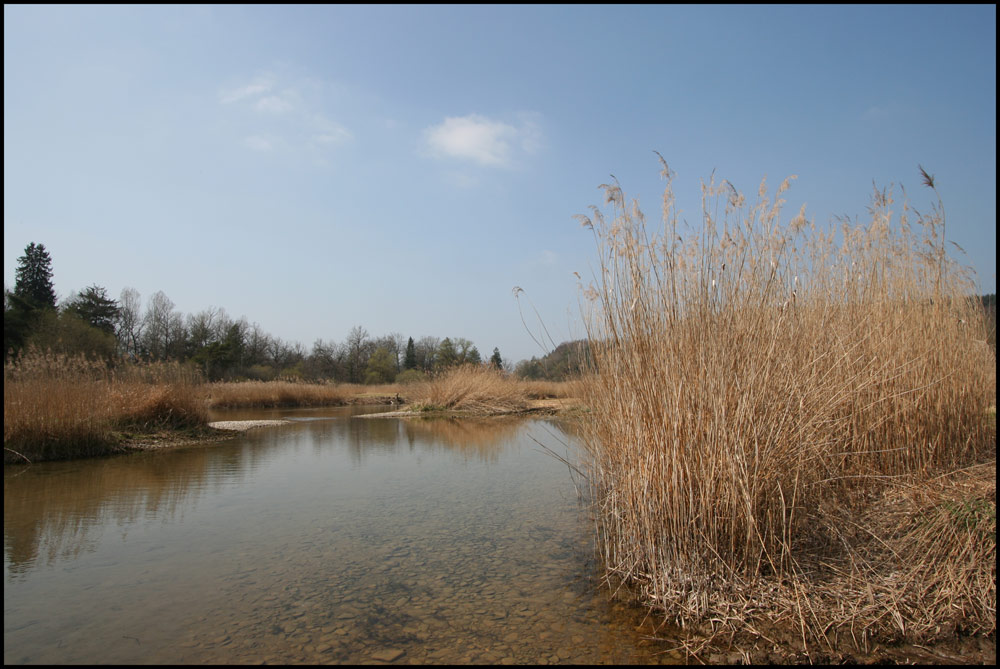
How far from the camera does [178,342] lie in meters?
35.7

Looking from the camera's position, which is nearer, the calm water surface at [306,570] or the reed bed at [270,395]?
the calm water surface at [306,570]

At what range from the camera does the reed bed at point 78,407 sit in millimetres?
7453

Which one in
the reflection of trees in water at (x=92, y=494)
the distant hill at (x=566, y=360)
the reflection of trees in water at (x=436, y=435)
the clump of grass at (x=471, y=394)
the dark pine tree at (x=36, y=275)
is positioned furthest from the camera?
the dark pine tree at (x=36, y=275)

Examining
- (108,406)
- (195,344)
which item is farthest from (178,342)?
(108,406)

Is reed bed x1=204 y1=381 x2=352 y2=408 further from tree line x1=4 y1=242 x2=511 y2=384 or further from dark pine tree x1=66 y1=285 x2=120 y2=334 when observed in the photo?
dark pine tree x1=66 y1=285 x2=120 y2=334

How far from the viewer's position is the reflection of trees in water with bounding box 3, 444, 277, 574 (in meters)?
3.97

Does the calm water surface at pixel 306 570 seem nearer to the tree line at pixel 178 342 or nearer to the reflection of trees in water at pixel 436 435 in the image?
the reflection of trees in water at pixel 436 435

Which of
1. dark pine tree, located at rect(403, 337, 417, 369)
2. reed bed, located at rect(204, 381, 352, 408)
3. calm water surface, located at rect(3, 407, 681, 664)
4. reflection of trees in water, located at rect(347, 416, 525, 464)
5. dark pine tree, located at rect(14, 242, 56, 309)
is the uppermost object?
dark pine tree, located at rect(14, 242, 56, 309)

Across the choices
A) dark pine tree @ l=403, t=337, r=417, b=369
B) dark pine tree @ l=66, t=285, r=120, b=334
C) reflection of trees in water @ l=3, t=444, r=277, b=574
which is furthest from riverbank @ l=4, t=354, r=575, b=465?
dark pine tree @ l=403, t=337, r=417, b=369

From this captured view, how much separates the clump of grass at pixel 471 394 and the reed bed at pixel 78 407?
7.64 meters

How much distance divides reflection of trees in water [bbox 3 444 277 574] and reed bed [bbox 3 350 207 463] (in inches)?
21.5

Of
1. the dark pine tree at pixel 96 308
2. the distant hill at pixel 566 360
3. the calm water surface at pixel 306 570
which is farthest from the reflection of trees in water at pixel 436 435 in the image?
the dark pine tree at pixel 96 308

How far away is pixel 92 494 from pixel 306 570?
385 centimetres

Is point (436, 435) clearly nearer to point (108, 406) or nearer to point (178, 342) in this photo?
point (108, 406)
